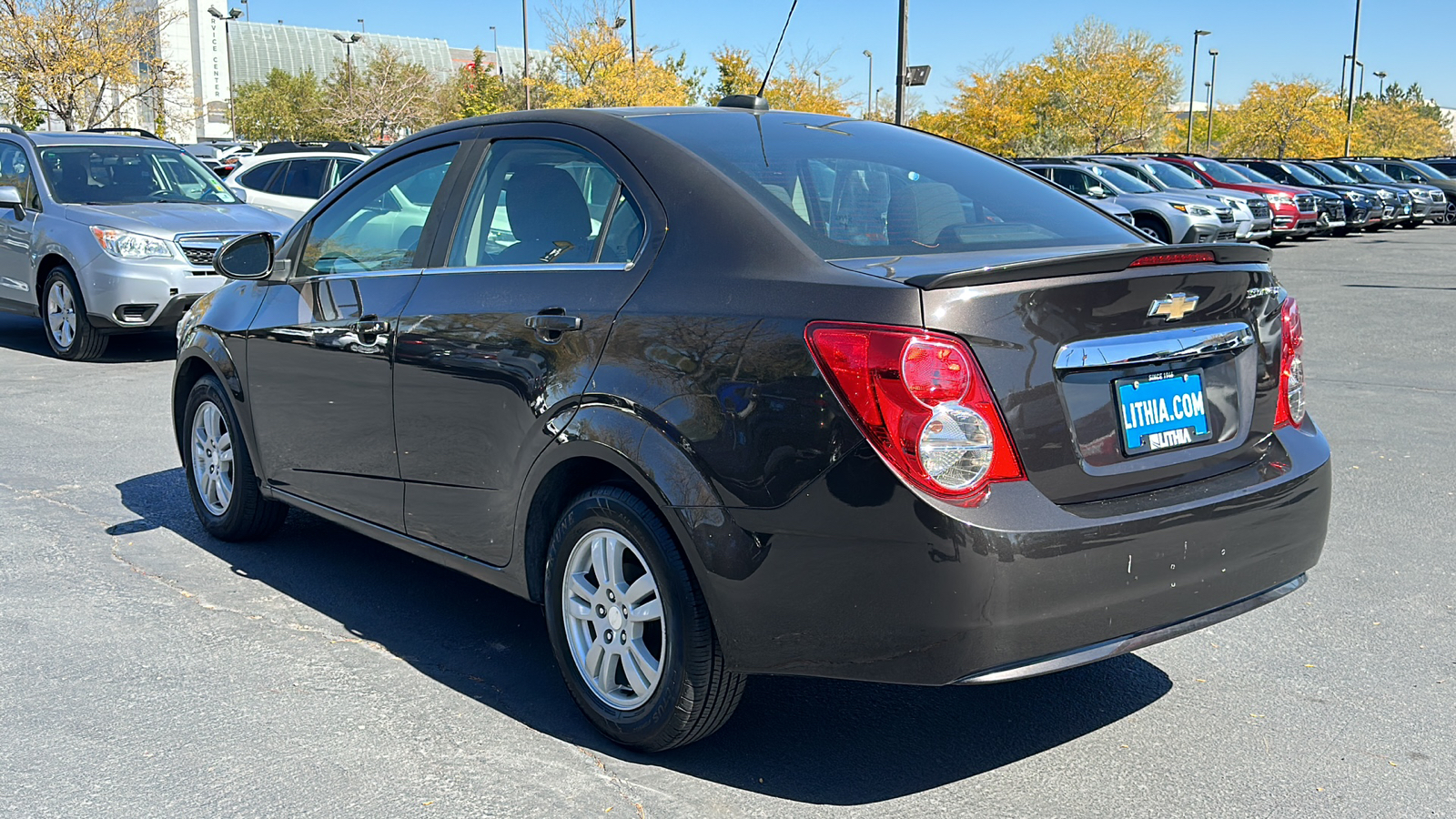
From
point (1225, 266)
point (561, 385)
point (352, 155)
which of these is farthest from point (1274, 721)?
point (352, 155)

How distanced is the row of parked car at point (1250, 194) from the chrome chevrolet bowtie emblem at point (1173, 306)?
12656 millimetres

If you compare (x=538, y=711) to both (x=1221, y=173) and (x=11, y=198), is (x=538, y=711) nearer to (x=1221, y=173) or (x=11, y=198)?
(x=11, y=198)

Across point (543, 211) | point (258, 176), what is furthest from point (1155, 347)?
point (258, 176)

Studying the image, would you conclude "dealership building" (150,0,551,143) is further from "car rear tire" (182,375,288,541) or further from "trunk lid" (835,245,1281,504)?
"trunk lid" (835,245,1281,504)

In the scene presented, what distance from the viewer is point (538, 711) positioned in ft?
12.2

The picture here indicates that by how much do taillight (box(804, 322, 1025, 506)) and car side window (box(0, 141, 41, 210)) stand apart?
10.3 meters

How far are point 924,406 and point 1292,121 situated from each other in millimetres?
63366

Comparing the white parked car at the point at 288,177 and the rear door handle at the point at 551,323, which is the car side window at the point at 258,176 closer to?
the white parked car at the point at 288,177

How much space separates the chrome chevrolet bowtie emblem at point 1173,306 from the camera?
307 centimetres

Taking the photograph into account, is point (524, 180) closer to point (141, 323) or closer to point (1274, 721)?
point (1274, 721)

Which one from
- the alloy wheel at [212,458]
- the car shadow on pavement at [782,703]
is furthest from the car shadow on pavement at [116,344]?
the car shadow on pavement at [782,703]

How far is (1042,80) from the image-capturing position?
4712cm

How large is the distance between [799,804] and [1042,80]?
47.1 meters

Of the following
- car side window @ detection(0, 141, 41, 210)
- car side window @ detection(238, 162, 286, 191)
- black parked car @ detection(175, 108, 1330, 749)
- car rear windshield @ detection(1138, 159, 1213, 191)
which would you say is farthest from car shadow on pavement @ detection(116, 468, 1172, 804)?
car rear windshield @ detection(1138, 159, 1213, 191)
